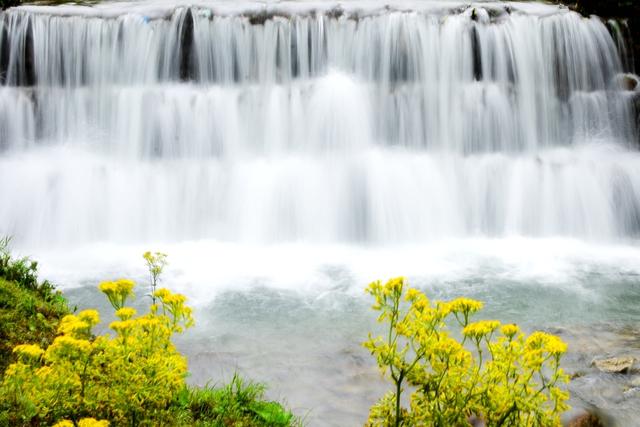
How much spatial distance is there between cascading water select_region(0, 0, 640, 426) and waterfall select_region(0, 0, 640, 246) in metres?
0.04

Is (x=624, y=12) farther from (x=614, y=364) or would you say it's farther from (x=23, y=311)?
(x=23, y=311)

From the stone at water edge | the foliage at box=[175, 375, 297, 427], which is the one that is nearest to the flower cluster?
the foliage at box=[175, 375, 297, 427]

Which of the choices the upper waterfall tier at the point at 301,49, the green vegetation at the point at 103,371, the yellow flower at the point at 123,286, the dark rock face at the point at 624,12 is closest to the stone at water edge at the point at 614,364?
the green vegetation at the point at 103,371

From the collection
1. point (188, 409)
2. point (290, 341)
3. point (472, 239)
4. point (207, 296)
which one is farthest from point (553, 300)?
point (188, 409)

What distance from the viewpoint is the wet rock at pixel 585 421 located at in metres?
4.54

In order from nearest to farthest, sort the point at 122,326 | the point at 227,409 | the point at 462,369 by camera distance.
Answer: the point at 122,326, the point at 462,369, the point at 227,409

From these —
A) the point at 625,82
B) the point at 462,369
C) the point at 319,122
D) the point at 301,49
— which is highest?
the point at 301,49

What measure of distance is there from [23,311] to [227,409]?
2045mm

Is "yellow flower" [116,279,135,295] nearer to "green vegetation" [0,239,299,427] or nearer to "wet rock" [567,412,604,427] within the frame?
"green vegetation" [0,239,299,427]

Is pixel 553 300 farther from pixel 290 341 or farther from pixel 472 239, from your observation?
pixel 290 341

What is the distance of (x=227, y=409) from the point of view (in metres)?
4.37

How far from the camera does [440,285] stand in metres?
8.48

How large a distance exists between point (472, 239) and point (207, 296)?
4.78m

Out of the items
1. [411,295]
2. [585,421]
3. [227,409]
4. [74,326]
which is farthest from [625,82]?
[74,326]
